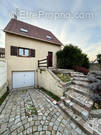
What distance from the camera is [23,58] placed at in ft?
20.5

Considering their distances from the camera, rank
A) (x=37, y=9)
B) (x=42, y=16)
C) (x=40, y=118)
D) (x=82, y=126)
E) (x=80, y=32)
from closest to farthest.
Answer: (x=82, y=126) < (x=40, y=118) < (x=37, y=9) < (x=42, y=16) < (x=80, y=32)

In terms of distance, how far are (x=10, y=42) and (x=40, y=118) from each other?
6.24m

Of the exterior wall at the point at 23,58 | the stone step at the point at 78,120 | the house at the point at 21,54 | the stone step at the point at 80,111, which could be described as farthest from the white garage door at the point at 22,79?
the stone step at the point at 80,111

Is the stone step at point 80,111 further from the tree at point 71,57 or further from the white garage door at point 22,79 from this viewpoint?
the white garage door at point 22,79

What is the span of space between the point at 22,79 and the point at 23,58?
208 cm

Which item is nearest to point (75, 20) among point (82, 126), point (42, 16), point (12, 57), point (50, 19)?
point (50, 19)

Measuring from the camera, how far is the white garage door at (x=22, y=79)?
5.96 m

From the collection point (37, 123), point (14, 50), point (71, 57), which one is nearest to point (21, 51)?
point (14, 50)

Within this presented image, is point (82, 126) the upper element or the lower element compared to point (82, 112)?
lower

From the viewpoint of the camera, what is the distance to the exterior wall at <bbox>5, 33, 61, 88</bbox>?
18.4 feet

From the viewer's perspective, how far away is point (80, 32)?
245 inches

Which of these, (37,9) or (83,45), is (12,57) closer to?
(37,9)

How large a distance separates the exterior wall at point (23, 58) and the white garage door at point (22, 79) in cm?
41

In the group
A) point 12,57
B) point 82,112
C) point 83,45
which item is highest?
point 83,45
